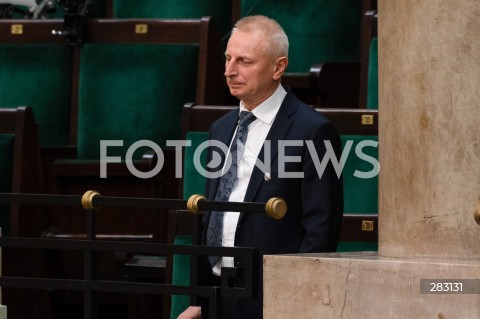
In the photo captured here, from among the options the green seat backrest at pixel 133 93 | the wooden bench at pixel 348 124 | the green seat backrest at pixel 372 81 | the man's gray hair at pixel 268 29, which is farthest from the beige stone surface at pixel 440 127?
the green seat backrest at pixel 133 93

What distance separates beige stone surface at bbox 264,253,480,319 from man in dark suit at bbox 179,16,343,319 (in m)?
0.10

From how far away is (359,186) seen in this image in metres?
1.01

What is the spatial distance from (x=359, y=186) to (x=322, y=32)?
39 cm

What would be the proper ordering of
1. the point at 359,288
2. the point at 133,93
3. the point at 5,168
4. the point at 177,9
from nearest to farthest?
the point at 359,288, the point at 5,168, the point at 133,93, the point at 177,9

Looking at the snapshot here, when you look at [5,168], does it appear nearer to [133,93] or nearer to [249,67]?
[133,93]

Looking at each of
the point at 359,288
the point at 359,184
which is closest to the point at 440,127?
the point at 359,288

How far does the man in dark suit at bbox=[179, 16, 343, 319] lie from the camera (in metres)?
0.78

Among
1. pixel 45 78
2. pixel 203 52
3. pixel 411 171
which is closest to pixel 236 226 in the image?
pixel 411 171

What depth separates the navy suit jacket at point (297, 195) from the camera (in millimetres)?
772

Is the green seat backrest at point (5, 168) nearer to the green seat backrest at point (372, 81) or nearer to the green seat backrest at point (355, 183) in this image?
the green seat backrest at point (355, 183)

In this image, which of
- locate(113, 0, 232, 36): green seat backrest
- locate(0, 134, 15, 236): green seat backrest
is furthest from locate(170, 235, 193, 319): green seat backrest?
locate(113, 0, 232, 36): green seat backrest

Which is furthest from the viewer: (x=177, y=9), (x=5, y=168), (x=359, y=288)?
(x=177, y=9)

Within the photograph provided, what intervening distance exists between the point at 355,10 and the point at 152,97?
28 cm

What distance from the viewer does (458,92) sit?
0.65 metres
